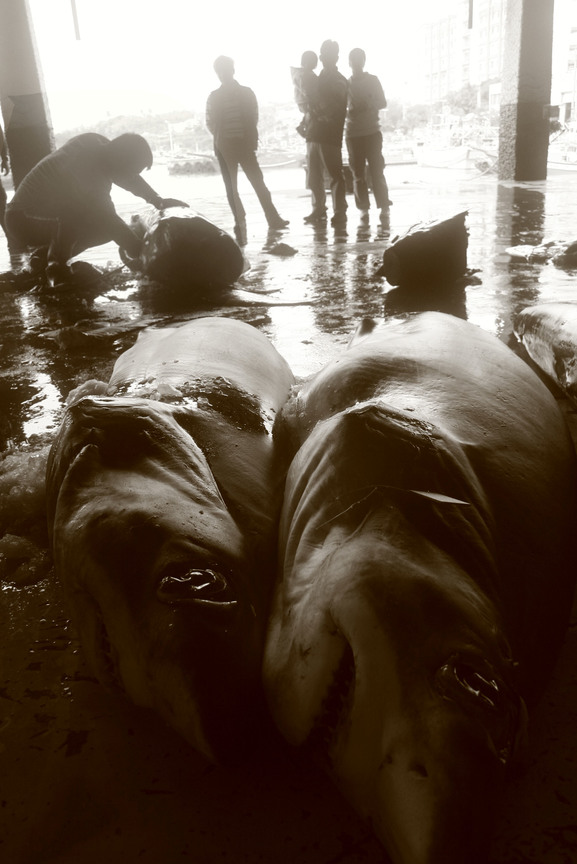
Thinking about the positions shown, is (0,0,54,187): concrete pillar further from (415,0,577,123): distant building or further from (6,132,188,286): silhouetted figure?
(415,0,577,123): distant building

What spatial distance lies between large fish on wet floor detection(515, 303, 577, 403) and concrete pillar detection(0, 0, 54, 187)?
11.1 metres

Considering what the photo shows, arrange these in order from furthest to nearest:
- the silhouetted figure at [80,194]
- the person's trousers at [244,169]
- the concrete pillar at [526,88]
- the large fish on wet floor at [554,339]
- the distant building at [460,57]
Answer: the distant building at [460,57], the concrete pillar at [526,88], the person's trousers at [244,169], the silhouetted figure at [80,194], the large fish on wet floor at [554,339]

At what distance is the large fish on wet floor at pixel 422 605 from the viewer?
1.05m

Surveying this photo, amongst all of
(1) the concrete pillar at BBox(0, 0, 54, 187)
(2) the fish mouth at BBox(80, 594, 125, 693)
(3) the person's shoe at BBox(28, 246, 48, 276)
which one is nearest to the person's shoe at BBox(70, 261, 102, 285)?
(3) the person's shoe at BBox(28, 246, 48, 276)

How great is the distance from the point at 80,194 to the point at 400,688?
7.35m

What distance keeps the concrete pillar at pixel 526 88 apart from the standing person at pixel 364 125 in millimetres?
4366

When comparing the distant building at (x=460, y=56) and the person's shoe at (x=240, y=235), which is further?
the distant building at (x=460, y=56)

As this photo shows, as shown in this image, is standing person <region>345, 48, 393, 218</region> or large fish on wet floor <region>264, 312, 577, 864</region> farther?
standing person <region>345, 48, 393, 218</region>

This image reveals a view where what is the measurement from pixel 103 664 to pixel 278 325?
12.5 ft

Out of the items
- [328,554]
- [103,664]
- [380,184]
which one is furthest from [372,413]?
[380,184]

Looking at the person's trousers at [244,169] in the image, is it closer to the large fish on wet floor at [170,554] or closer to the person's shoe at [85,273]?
the person's shoe at [85,273]

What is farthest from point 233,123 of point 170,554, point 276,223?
point 170,554

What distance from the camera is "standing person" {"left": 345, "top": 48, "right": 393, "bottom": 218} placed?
10.8 m

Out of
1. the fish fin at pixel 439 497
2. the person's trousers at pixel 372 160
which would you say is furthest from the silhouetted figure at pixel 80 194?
the fish fin at pixel 439 497
